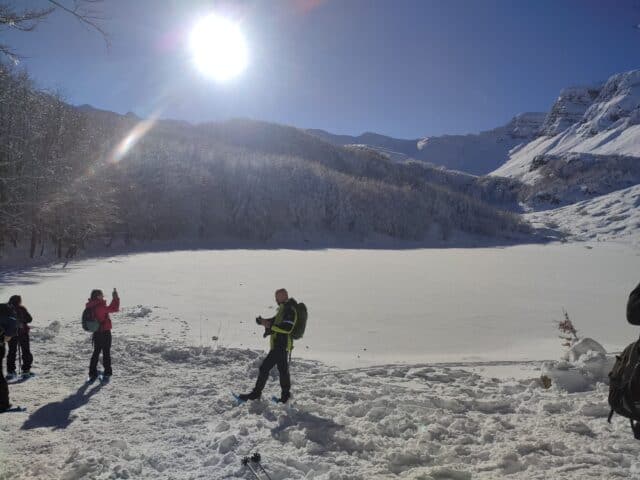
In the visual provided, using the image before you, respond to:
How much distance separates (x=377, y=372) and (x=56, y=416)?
18.4 ft

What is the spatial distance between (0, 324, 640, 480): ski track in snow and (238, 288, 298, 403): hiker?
0.27 meters

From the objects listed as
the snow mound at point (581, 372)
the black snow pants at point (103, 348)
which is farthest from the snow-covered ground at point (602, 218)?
the black snow pants at point (103, 348)

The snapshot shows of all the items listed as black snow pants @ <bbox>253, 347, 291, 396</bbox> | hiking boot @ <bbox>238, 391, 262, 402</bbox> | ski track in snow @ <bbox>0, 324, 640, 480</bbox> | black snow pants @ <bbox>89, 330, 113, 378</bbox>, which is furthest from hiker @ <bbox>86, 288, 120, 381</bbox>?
black snow pants @ <bbox>253, 347, 291, 396</bbox>

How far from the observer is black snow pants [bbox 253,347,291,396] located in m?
6.78

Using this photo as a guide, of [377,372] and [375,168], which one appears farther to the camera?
[375,168]

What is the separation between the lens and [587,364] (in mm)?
7695

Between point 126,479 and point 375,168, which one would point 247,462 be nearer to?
point 126,479

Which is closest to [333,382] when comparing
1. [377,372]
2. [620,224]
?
[377,372]

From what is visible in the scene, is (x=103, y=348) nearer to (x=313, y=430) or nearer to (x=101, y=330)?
(x=101, y=330)

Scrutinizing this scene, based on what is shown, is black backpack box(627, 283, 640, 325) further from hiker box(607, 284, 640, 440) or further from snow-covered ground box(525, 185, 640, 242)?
snow-covered ground box(525, 185, 640, 242)

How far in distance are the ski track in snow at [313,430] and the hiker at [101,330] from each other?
0.96 feet

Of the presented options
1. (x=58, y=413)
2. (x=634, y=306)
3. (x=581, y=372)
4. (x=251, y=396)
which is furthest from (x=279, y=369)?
(x=581, y=372)

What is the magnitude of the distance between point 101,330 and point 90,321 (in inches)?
13.5

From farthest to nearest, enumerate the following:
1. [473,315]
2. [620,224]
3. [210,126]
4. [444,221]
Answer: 1. [210,126]
2. [620,224]
3. [444,221]
4. [473,315]
